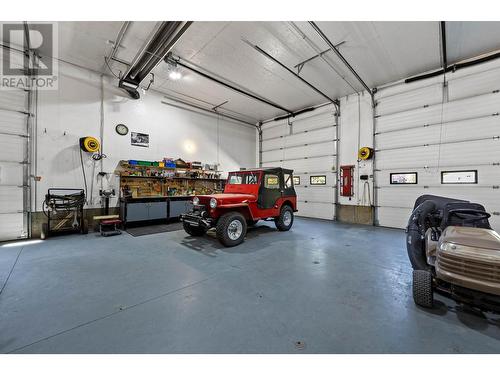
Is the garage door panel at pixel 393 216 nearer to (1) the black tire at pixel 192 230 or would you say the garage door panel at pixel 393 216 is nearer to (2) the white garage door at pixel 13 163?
(1) the black tire at pixel 192 230

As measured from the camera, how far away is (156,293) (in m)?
2.47

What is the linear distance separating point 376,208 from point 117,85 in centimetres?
924

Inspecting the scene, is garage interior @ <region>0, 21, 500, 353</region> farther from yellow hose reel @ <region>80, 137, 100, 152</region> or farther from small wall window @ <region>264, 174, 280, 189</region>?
small wall window @ <region>264, 174, 280, 189</region>

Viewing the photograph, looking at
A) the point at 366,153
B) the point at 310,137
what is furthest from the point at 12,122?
the point at 366,153

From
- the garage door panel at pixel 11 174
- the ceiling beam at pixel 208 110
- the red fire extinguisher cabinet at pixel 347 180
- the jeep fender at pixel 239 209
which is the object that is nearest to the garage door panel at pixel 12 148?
the garage door panel at pixel 11 174

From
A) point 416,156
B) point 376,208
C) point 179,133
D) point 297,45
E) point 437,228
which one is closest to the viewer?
point 437,228

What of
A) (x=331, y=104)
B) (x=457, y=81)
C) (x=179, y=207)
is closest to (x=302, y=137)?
(x=331, y=104)

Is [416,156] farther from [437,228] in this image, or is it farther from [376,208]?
[437,228]

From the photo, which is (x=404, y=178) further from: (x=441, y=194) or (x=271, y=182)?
(x=271, y=182)

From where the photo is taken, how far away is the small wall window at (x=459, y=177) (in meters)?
5.28

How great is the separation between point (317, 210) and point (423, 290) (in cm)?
631

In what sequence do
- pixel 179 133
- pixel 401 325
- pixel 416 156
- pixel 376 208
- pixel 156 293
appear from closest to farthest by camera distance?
pixel 401 325 < pixel 156 293 < pixel 416 156 < pixel 376 208 < pixel 179 133

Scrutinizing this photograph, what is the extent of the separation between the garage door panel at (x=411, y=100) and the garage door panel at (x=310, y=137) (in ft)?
5.75

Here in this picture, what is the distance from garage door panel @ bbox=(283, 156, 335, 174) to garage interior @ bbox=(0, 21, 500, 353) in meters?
0.07
